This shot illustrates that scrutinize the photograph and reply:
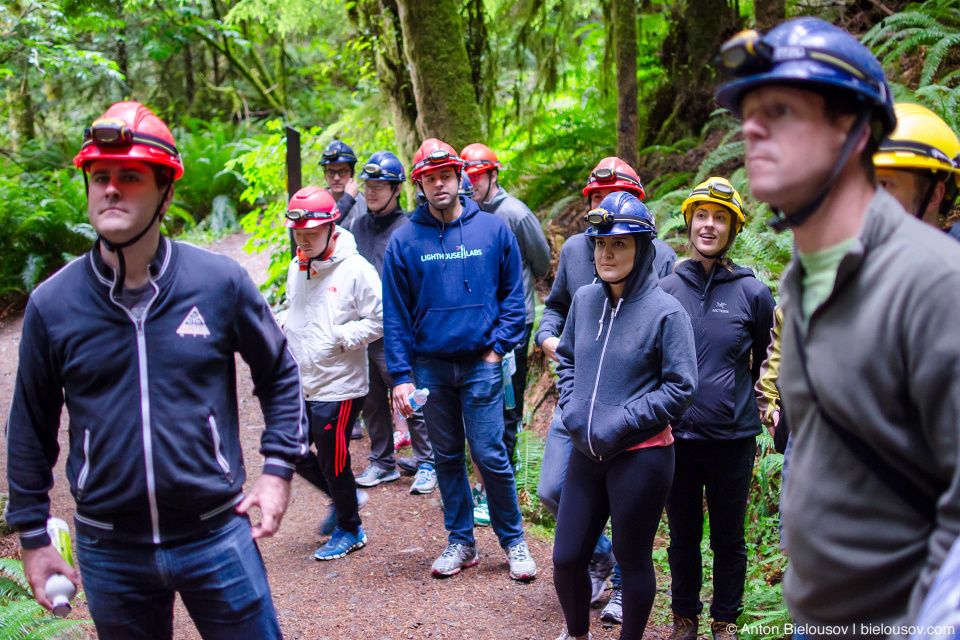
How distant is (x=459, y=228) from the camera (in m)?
5.17

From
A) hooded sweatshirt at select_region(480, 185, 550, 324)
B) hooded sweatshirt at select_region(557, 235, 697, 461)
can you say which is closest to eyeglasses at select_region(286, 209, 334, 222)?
hooded sweatshirt at select_region(480, 185, 550, 324)

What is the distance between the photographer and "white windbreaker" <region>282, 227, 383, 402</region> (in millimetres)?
5344

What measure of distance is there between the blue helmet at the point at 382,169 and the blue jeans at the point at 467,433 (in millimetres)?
2276

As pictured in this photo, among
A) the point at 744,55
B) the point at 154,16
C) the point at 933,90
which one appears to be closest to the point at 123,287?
the point at 744,55

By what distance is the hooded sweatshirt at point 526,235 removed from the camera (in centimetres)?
656

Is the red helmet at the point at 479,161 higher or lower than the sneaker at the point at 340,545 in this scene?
higher

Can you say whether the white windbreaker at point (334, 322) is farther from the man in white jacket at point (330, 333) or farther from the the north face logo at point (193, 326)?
the the north face logo at point (193, 326)

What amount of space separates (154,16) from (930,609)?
19825mm

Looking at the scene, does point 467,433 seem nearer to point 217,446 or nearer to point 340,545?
point 340,545

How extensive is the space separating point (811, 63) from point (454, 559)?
14.4 feet

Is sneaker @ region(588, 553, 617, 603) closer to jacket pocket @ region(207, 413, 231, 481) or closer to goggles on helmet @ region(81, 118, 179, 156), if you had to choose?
jacket pocket @ region(207, 413, 231, 481)

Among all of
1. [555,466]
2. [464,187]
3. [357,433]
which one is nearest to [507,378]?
[555,466]

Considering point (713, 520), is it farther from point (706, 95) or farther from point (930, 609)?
point (706, 95)

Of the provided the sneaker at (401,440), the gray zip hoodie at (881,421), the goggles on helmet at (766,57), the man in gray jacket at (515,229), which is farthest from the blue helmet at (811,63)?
the sneaker at (401,440)
